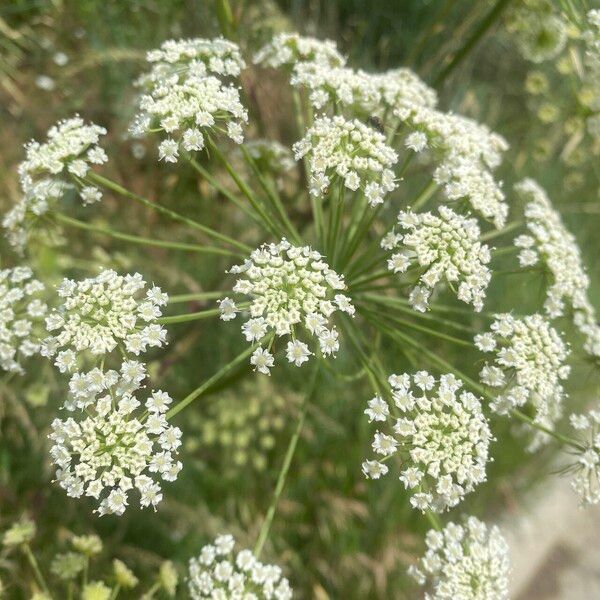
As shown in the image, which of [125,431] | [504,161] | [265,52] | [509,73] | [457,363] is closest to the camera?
[125,431]

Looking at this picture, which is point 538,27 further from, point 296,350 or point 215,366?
point 215,366

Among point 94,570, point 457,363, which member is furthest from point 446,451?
point 457,363

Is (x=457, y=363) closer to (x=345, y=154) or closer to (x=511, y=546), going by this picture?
(x=511, y=546)

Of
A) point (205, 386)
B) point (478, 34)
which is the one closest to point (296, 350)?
point (205, 386)

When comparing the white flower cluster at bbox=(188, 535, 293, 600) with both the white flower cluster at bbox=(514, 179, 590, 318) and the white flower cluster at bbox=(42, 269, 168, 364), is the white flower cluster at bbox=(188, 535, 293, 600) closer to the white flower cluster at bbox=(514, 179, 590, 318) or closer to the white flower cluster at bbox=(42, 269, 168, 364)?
the white flower cluster at bbox=(42, 269, 168, 364)

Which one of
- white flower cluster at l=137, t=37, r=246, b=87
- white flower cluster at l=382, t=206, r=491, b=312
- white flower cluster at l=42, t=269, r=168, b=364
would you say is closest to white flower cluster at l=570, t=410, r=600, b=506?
white flower cluster at l=382, t=206, r=491, b=312

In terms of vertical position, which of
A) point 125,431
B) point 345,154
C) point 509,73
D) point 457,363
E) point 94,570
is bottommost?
point 94,570
